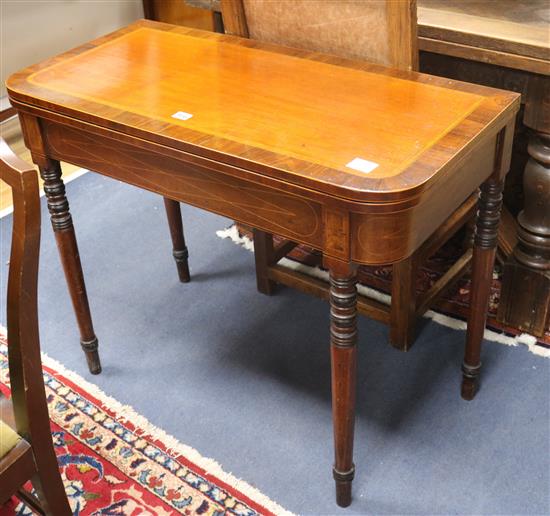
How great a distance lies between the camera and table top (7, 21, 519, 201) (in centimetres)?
131

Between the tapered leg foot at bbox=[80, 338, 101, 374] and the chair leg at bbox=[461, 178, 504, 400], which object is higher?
the chair leg at bbox=[461, 178, 504, 400]

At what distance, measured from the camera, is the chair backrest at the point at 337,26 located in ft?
5.31

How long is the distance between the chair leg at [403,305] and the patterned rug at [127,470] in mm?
593

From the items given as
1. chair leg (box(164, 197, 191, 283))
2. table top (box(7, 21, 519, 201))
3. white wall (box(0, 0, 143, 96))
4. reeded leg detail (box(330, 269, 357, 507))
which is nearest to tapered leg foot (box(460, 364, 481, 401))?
reeded leg detail (box(330, 269, 357, 507))

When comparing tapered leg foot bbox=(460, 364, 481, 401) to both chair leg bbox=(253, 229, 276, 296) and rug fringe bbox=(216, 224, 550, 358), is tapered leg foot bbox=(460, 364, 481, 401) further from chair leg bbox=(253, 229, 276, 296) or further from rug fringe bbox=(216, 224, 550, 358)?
chair leg bbox=(253, 229, 276, 296)

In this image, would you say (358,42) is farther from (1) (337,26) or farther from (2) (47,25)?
(2) (47,25)

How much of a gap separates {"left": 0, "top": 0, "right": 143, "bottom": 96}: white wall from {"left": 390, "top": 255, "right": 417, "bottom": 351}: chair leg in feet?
7.11

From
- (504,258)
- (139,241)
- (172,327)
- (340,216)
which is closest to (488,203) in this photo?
(340,216)

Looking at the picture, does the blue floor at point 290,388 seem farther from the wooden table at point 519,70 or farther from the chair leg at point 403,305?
the wooden table at point 519,70

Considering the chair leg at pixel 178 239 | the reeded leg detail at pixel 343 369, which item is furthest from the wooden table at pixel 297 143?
the chair leg at pixel 178 239

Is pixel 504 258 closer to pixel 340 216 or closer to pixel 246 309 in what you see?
pixel 246 309

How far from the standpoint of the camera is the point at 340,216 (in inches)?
50.5

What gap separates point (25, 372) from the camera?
124 centimetres

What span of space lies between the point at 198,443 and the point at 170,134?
791 mm
